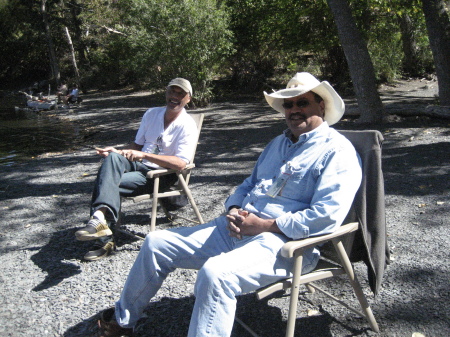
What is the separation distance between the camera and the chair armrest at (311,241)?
2.41 meters

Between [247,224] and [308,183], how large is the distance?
43 cm

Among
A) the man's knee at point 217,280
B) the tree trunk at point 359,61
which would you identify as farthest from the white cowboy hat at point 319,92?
the tree trunk at point 359,61

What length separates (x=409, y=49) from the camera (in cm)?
1948

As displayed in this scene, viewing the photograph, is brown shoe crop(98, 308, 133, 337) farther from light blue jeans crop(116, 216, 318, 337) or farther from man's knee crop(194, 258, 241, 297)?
man's knee crop(194, 258, 241, 297)

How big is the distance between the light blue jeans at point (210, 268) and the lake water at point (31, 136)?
665 centimetres

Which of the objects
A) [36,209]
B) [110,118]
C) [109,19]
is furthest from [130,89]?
[36,209]

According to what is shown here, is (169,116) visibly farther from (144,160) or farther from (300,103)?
(300,103)

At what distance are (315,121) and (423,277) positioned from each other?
152 cm

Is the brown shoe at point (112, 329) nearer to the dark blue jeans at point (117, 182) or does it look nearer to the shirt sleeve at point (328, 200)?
the shirt sleeve at point (328, 200)

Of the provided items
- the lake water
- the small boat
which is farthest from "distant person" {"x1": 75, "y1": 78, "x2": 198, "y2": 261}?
the small boat

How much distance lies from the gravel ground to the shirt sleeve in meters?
0.77

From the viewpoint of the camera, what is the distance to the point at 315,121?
296 centimetres

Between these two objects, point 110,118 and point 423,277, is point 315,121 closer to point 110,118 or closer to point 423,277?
point 423,277

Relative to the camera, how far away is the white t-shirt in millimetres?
4676
